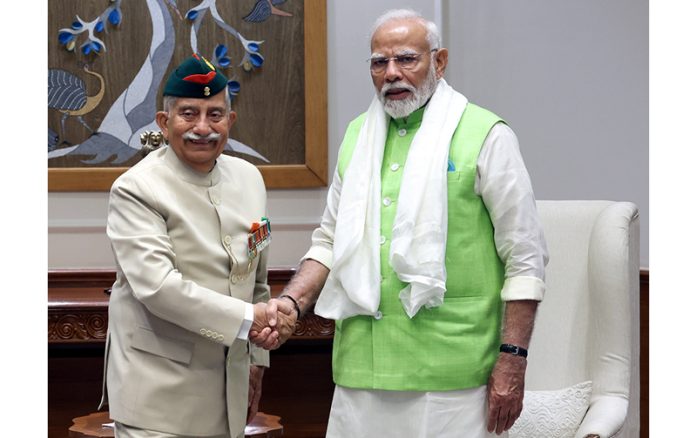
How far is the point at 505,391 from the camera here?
2.43 metres

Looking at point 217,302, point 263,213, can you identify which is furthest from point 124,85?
point 217,302

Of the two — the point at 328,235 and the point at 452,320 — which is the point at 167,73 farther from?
the point at 452,320

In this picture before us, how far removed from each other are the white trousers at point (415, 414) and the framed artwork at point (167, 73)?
2.06m

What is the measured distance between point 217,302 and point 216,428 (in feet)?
1.09

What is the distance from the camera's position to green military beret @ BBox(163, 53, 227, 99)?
2529 mm

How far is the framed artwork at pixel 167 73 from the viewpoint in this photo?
14.4 ft

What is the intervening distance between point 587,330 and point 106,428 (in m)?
1.65

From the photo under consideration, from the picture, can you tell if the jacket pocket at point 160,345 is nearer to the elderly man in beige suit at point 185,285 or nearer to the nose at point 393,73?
the elderly man in beige suit at point 185,285

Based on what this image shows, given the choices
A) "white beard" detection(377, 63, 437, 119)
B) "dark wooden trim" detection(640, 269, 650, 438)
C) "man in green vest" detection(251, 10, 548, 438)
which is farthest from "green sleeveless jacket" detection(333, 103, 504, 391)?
"dark wooden trim" detection(640, 269, 650, 438)

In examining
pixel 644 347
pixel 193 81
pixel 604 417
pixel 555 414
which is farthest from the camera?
pixel 644 347

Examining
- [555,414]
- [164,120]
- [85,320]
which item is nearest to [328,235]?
[164,120]

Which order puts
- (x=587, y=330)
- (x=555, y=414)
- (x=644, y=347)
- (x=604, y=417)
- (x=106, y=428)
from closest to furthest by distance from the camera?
1. (x=604, y=417)
2. (x=555, y=414)
3. (x=587, y=330)
4. (x=106, y=428)
5. (x=644, y=347)

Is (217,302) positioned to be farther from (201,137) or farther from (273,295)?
(273,295)

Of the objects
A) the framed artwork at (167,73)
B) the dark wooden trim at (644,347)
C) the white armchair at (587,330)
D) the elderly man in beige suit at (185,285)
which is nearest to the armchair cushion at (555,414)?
the white armchair at (587,330)
